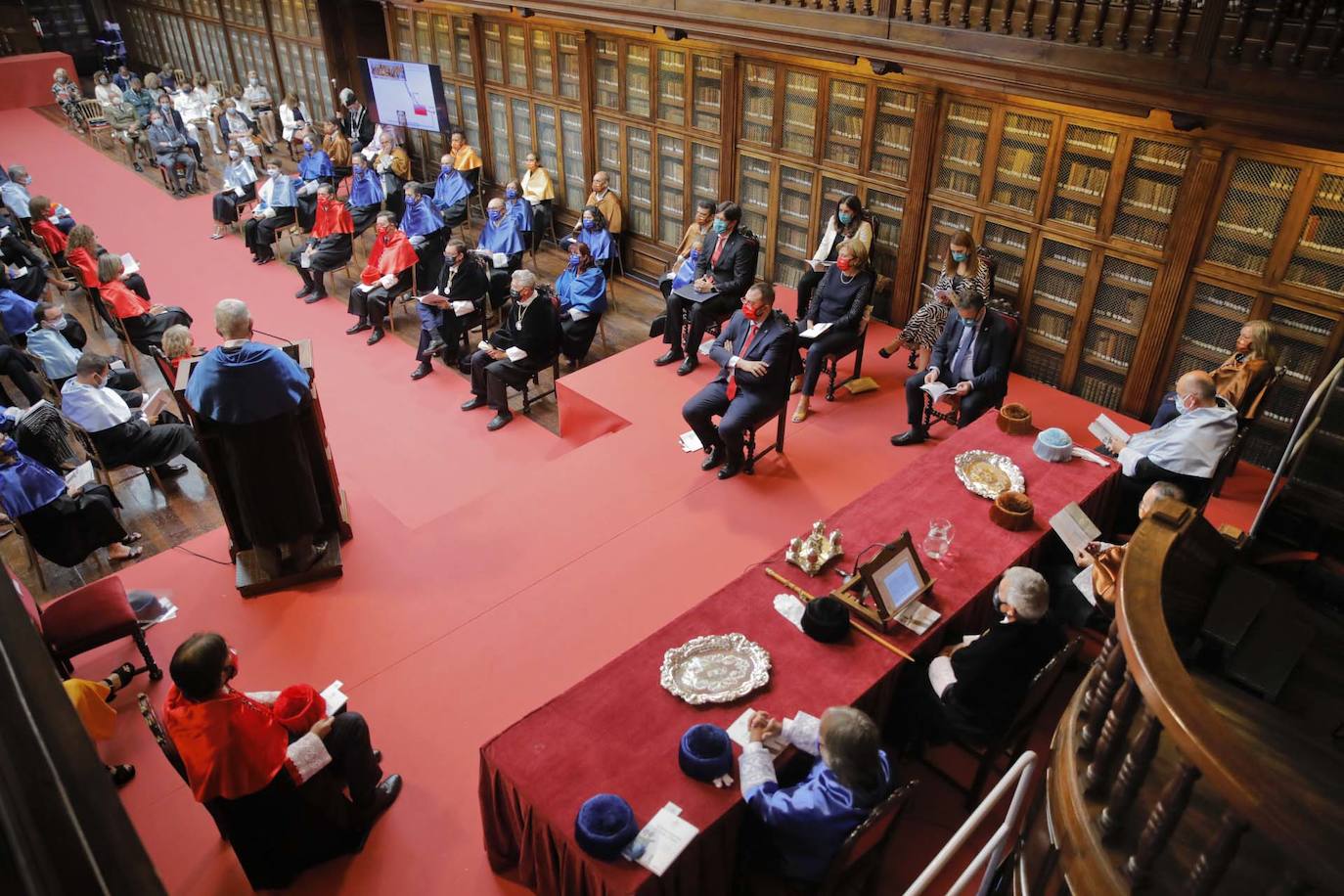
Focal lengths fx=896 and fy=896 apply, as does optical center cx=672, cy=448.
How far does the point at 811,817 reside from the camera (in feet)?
9.87

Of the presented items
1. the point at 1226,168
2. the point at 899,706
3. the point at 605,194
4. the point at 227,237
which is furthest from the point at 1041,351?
the point at 227,237

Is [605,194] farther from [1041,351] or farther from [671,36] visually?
[1041,351]

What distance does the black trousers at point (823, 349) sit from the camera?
6660mm

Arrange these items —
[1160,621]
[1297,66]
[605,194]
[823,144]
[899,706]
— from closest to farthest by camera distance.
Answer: [1160,621] → [899,706] → [1297,66] → [823,144] → [605,194]

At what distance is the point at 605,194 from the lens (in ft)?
32.1

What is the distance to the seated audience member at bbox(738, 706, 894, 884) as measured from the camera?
2936 millimetres

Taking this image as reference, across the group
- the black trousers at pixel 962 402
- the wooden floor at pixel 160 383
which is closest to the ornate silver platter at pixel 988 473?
the black trousers at pixel 962 402

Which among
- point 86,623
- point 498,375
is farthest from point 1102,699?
point 498,375

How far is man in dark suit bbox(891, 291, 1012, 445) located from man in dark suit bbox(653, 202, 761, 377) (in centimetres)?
187

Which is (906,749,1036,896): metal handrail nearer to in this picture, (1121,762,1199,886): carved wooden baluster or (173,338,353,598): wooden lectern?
(1121,762,1199,886): carved wooden baluster

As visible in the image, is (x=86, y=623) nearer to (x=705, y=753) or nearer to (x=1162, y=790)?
(x=705, y=753)

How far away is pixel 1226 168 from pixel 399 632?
571 centimetres

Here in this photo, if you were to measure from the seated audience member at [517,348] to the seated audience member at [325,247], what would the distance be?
335 cm

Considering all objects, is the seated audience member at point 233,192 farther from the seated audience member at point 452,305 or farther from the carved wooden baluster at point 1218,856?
the carved wooden baluster at point 1218,856
